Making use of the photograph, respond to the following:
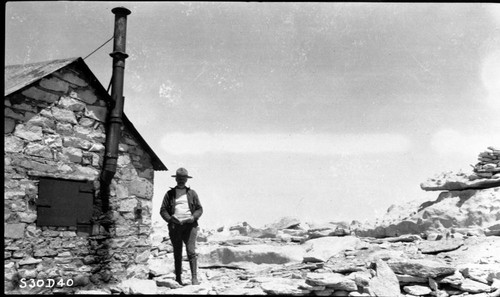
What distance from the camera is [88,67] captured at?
9938mm

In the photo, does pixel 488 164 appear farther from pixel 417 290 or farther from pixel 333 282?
pixel 333 282

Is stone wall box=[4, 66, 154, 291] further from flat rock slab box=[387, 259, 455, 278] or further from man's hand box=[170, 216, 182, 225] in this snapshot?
flat rock slab box=[387, 259, 455, 278]

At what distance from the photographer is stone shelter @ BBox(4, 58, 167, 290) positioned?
28.3ft

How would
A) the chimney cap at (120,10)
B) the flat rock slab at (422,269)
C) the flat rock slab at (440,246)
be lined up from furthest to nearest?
the flat rock slab at (440,246) → the chimney cap at (120,10) → the flat rock slab at (422,269)

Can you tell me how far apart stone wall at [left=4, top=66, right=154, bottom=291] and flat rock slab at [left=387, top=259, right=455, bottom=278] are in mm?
5418

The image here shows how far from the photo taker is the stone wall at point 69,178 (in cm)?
861

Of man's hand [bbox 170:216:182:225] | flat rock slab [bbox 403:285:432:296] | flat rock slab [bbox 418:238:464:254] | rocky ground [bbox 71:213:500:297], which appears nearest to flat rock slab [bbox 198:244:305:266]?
rocky ground [bbox 71:213:500:297]

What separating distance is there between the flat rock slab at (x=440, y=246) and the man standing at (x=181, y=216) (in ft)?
17.7

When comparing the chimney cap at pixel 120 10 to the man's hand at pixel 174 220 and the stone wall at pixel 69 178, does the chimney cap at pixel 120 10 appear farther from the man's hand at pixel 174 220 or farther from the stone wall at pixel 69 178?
the man's hand at pixel 174 220

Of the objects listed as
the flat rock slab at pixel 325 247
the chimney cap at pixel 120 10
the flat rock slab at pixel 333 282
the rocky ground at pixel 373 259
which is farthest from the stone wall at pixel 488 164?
the chimney cap at pixel 120 10

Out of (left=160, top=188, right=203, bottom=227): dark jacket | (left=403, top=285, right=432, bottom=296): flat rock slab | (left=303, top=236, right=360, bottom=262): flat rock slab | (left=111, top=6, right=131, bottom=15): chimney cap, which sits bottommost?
(left=403, top=285, right=432, bottom=296): flat rock slab

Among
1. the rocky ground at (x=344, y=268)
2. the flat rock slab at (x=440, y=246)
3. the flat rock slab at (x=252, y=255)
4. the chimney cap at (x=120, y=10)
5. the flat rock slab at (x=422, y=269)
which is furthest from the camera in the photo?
the flat rock slab at (x=252, y=255)

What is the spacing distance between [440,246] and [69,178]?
26.9 ft

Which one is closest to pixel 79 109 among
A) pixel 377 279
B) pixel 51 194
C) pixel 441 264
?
pixel 51 194
